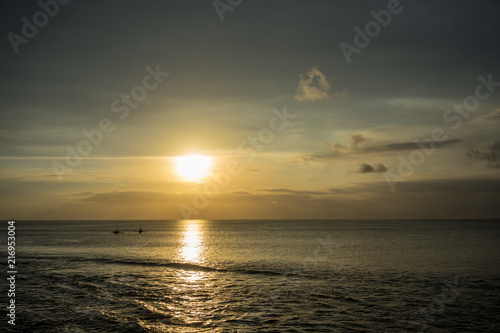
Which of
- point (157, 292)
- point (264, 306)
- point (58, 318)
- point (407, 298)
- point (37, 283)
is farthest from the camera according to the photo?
point (37, 283)

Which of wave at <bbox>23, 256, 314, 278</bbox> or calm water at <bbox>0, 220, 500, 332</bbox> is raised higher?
calm water at <bbox>0, 220, 500, 332</bbox>

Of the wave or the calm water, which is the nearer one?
the calm water

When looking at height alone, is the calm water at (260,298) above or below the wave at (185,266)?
above

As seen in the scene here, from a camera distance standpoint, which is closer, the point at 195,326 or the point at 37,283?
the point at 195,326

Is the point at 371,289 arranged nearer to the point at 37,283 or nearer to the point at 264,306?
the point at 264,306

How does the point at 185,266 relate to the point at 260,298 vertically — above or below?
below

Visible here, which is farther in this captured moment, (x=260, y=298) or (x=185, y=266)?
(x=185, y=266)

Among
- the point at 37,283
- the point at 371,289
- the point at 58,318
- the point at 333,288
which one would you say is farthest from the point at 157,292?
the point at 371,289

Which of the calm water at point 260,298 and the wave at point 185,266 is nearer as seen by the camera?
the calm water at point 260,298

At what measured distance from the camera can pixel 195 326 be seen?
2659cm

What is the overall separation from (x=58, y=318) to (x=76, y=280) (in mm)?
17235

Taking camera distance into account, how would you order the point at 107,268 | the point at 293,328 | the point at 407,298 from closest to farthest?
the point at 293,328
the point at 407,298
the point at 107,268

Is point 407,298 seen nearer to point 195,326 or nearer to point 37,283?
point 195,326

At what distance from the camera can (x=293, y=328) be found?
26188mm
